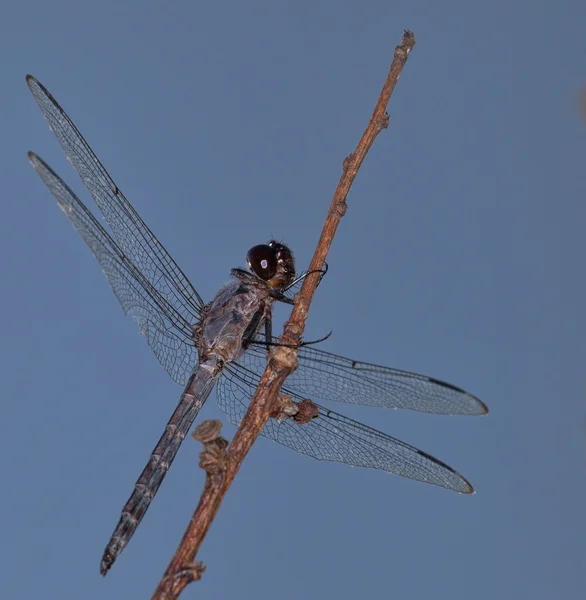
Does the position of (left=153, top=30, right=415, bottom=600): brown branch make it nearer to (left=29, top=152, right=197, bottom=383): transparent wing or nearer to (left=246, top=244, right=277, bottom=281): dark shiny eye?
(left=246, top=244, right=277, bottom=281): dark shiny eye

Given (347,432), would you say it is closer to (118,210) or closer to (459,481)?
(459,481)

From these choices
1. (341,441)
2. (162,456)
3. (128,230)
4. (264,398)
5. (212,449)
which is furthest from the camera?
(128,230)

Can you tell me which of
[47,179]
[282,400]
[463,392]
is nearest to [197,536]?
[282,400]

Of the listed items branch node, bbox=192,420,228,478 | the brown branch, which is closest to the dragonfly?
the brown branch

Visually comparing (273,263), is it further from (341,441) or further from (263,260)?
(341,441)

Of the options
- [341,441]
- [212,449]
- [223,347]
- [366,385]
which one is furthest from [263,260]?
[212,449]

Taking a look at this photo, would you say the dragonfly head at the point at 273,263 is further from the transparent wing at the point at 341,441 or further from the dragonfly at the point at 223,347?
the transparent wing at the point at 341,441
